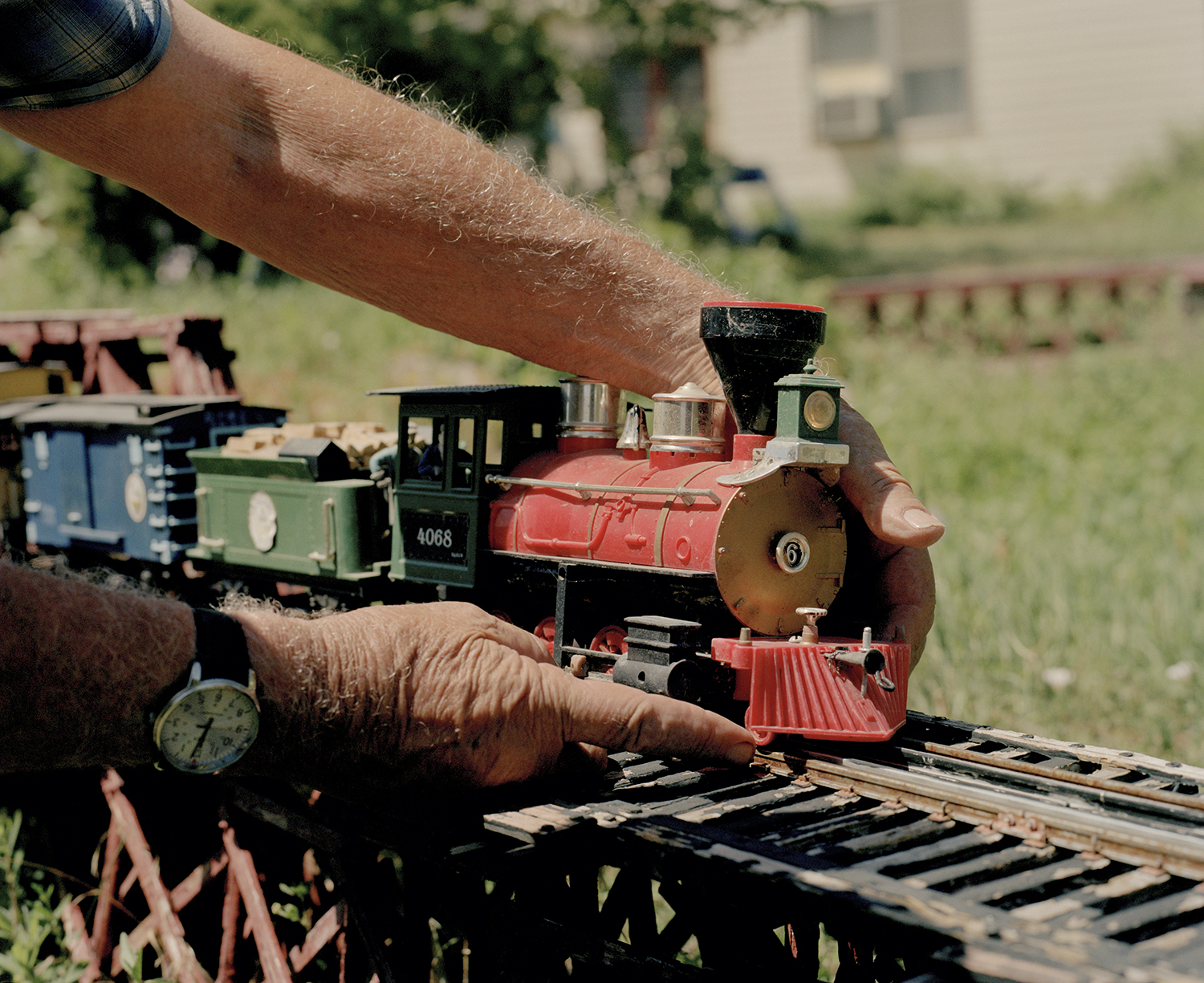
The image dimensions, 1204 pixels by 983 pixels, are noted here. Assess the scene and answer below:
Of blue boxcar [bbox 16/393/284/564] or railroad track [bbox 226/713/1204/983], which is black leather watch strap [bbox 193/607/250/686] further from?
blue boxcar [bbox 16/393/284/564]

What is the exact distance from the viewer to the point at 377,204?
11.2 ft

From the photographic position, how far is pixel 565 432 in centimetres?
404

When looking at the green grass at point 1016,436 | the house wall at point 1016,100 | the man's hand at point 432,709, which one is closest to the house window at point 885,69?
the house wall at point 1016,100

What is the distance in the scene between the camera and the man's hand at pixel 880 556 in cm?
331

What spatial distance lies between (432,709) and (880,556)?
163 cm

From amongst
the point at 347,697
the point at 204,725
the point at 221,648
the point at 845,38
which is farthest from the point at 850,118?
the point at 204,725

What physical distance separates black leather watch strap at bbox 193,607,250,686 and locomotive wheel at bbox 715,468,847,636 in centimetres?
142

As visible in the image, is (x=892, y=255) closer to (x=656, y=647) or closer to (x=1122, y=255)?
(x=1122, y=255)

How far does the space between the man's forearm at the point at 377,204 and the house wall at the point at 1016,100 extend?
2030 centimetres

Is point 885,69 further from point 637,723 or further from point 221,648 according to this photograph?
point 221,648

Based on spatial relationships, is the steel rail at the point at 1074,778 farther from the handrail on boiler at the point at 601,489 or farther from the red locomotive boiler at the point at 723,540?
the handrail on boiler at the point at 601,489

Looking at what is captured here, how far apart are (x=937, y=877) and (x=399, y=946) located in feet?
5.48

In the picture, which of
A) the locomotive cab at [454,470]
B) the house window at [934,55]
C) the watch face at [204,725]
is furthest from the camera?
the house window at [934,55]

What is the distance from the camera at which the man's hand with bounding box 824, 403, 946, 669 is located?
3.31 meters
